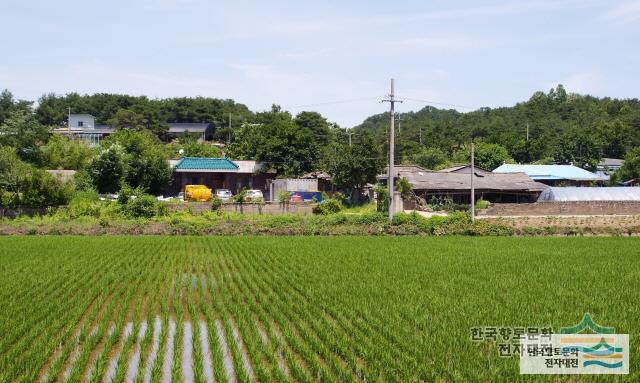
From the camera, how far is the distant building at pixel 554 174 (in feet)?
159

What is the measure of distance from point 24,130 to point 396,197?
2980 cm

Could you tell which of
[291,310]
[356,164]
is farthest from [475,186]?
[291,310]

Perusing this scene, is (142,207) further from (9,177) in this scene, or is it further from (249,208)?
(9,177)

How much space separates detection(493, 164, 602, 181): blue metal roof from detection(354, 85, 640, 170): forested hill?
7.04 m

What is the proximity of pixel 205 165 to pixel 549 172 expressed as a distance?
91.5 feet

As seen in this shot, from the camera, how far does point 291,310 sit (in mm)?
10484

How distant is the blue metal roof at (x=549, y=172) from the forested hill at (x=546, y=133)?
23.1ft

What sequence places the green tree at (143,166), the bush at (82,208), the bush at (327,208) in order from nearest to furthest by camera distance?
the bush at (82,208) → the bush at (327,208) → the green tree at (143,166)

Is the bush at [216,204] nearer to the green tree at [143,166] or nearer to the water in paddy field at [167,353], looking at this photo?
the green tree at [143,166]

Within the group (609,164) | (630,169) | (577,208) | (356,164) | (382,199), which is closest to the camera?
(577,208)

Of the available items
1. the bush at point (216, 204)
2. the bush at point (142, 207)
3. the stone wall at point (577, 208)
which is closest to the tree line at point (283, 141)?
the bush at point (142, 207)

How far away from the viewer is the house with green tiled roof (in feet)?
145

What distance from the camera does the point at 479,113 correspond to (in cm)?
9025

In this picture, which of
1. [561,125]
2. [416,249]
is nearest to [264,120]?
[561,125]
